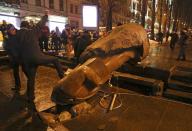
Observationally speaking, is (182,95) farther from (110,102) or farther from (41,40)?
(41,40)

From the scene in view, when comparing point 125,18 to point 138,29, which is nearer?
point 138,29

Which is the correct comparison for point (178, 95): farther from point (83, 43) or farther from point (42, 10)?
point (42, 10)

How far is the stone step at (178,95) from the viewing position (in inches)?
272

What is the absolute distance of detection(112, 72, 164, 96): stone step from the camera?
290 inches

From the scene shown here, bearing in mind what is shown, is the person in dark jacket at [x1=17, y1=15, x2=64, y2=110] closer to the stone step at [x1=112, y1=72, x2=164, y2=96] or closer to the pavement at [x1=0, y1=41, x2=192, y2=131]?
the pavement at [x1=0, y1=41, x2=192, y2=131]

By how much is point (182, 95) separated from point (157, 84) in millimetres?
777

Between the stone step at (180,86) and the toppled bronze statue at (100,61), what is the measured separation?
5.83ft

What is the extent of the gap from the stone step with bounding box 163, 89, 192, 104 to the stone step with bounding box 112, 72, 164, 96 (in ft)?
0.71

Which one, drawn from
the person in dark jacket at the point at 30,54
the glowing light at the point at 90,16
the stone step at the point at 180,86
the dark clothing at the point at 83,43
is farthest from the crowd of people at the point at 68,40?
the stone step at the point at 180,86

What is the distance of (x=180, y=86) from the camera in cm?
749

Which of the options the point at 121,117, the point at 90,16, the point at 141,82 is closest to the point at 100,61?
the point at 121,117

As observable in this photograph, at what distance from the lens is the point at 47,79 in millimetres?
8227

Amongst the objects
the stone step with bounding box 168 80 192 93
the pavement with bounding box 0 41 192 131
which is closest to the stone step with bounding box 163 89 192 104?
the stone step with bounding box 168 80 192 93

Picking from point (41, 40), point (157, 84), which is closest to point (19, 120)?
point (157, 84)
